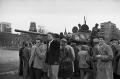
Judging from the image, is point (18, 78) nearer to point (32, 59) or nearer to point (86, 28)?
point (32, 59)

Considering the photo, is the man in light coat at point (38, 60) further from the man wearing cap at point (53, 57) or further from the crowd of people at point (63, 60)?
the man wearing cap at point (53, 57)

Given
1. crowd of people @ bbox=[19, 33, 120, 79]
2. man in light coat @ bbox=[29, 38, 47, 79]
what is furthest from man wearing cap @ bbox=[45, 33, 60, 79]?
man in light coat @ bbox=[29, 38, 47, 79]

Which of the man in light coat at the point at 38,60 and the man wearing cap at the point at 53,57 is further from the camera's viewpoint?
the man in light coat at the point at 38,60

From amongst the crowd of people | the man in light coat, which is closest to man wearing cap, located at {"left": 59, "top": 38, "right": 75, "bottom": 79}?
the crowd of people

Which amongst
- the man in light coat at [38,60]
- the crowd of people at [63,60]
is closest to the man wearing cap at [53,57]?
the crowd of people at [63,60]

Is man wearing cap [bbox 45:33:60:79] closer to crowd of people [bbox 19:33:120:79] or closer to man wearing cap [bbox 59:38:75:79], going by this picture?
crowd of people [bbox 19:33:120:79]

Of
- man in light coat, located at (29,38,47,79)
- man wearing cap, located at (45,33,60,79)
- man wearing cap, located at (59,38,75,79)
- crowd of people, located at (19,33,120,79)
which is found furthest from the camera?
man in light coat, located at (29,38,47,79)

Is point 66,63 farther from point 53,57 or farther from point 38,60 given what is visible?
point 38,60

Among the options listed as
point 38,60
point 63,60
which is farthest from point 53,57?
point 38,60

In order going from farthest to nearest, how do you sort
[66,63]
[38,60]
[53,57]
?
[38,60] < [66,63] < [53,57]

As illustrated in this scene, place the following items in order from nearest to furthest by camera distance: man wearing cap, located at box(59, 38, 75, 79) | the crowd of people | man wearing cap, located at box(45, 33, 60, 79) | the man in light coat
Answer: the crowd of people → man wearing cap, located at box(45, 33, 60, 79) → man wearing cap, located at box(59, 38, 75, 79) → the man in light coat

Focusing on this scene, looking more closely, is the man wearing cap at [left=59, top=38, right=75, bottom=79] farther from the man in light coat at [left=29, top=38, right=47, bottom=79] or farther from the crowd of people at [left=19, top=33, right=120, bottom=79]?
the man in light coat at [left=29, top=38, right=47, bottom=79]

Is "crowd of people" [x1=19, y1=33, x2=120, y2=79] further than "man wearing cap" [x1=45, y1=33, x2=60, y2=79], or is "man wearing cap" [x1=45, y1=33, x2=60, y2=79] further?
"man wearing cap" [x1=45, y1=33, x2=60, y2=79]

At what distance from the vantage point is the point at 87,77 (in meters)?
8.01
